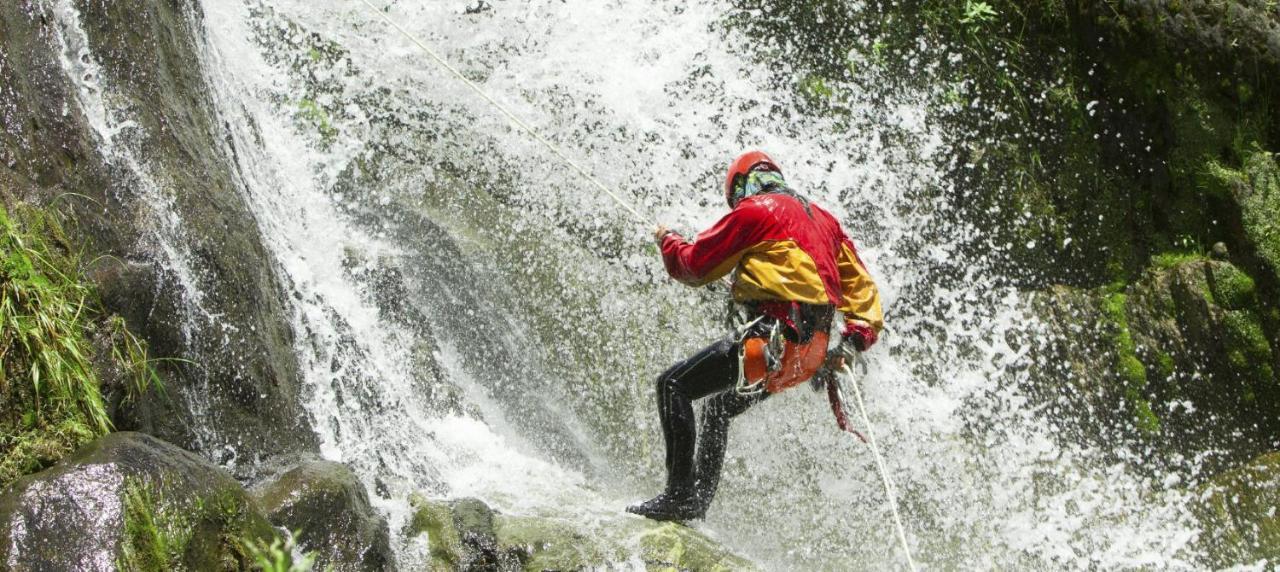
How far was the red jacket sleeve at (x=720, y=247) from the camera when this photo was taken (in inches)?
188

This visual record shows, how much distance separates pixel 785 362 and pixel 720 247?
66cm

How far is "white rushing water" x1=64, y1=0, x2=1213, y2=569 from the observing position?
23.4 ft

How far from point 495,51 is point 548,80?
52 centimetres

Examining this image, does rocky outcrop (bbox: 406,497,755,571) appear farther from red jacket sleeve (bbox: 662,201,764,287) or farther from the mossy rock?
the mossy rock

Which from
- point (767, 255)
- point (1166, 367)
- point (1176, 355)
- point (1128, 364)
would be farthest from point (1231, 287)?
point (767, 255)

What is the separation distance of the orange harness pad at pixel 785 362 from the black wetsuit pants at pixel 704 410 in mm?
119

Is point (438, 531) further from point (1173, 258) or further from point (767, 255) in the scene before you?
point (1173, 258)

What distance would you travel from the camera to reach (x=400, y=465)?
5.97 m

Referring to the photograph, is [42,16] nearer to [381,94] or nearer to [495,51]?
[381,94]

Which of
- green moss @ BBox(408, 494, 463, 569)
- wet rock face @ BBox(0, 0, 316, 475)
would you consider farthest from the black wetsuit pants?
wet rock face @ BBox(0, 0, 316, 475)

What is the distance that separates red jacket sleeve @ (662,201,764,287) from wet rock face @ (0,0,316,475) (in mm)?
2299

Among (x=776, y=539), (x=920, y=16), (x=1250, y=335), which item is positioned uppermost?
(x=920, y=16)

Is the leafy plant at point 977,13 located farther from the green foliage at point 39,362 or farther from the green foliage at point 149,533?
the green foliage at point 149,533

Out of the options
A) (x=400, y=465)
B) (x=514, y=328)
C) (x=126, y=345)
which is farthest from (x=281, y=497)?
(x=514, y=328)
